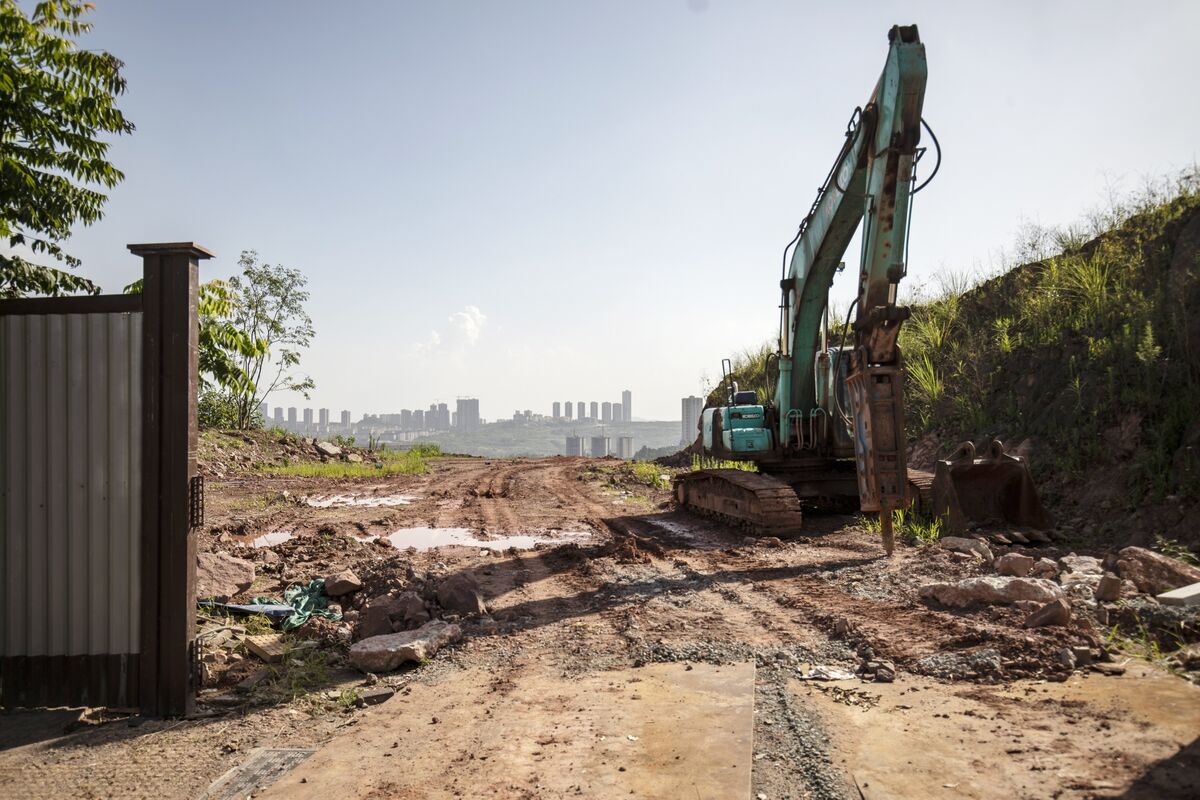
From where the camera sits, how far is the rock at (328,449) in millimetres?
25203

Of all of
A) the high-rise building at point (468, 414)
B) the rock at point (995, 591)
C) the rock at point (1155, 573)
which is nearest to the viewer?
the rock at point (995, 591)

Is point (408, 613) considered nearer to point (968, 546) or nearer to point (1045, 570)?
point (1045, 570)

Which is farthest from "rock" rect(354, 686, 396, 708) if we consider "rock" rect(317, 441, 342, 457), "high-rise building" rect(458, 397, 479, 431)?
"high-rise building" rect(458, 397, 479, 431)

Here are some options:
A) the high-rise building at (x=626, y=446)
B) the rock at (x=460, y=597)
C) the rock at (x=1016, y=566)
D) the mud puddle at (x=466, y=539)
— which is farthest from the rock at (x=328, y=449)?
the high-rise building at (x=626, y=446)

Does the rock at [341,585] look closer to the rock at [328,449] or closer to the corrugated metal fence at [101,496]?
the corrugated metal fence at [101,496]

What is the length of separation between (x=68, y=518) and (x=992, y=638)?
18.9 feet

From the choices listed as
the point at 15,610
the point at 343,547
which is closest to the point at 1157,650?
the point at 15,610

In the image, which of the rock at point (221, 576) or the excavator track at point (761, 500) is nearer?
the rock at point (221, 576)

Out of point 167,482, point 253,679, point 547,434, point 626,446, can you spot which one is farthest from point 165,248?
point 547,434

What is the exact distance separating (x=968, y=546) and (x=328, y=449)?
74.4 ft

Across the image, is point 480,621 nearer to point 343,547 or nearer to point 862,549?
point 343,547

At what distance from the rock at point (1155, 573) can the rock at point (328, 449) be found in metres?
23.8

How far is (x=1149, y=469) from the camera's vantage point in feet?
28.5

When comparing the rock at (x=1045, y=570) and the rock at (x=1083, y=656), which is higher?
the rock at (x=1045, y=570)
